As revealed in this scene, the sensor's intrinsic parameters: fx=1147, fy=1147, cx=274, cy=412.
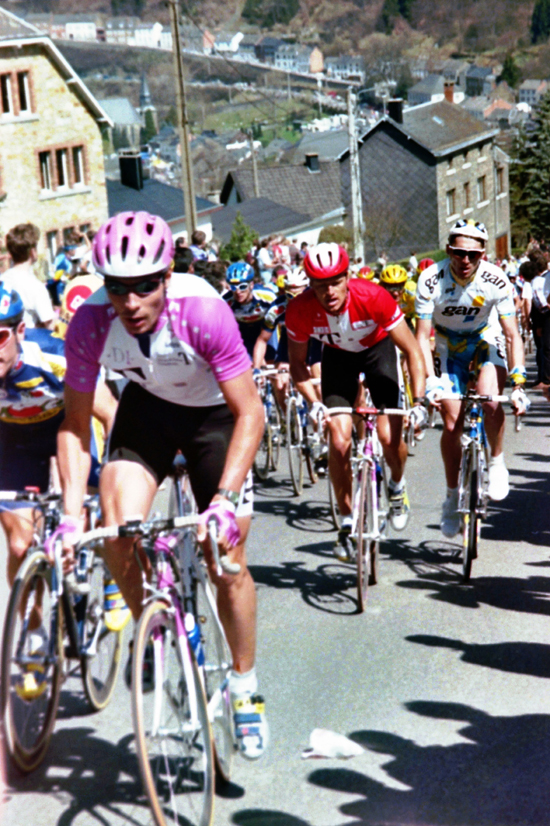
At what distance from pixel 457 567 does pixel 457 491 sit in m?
0.55

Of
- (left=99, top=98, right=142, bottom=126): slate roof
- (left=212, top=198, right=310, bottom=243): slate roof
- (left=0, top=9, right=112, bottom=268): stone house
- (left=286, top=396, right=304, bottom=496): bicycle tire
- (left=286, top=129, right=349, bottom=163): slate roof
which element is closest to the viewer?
(left=286, top=396, right=304, bottom=496): bicycle tire

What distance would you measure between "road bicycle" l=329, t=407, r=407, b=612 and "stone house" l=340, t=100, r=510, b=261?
71.2m

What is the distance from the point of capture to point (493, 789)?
186 inches

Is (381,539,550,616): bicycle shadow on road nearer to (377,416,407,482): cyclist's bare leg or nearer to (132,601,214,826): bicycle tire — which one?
(377,416,407,482): cyclist's bare leg

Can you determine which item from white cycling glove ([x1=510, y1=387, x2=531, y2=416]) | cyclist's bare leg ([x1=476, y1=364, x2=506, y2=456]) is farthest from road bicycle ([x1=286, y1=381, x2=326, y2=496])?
white cycling glove ([x1=510, y1=387, x2=531, y2=416])

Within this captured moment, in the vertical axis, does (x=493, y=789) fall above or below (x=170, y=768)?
below

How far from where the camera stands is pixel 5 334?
17.0 ft

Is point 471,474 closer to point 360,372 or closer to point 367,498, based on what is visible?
point 367,498

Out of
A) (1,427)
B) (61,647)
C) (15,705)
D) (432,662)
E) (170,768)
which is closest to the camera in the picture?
(170,768)

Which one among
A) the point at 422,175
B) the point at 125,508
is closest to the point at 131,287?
the point at 125,508

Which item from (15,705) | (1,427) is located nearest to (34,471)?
(1,427)

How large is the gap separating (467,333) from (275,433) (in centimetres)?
379

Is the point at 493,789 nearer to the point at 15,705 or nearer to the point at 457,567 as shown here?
the point at 15,705

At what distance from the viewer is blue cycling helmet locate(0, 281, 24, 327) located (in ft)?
16.9
